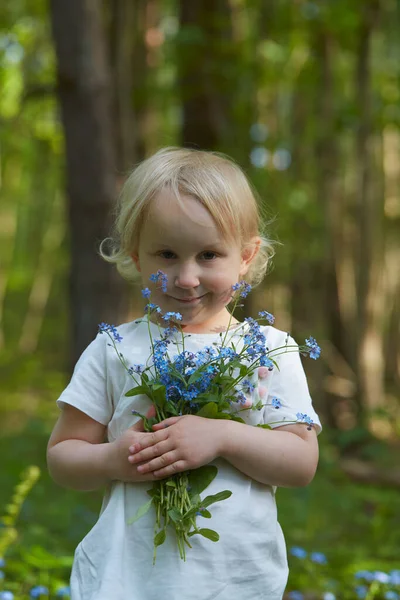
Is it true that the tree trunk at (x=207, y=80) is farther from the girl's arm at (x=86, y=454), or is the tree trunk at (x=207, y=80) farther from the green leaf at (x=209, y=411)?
the green leaf at (x=209, y=411)

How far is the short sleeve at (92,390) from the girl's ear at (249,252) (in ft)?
1.56

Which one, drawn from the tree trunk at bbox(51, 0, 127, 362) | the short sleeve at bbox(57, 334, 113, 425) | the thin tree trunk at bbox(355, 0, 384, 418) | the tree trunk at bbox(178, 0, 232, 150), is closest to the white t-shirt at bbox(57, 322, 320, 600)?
the short sleeve at bbox(57, 334, 113, 425)

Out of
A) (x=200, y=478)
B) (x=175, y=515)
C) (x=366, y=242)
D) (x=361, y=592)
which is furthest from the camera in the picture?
Answer: (x=366, y=242)

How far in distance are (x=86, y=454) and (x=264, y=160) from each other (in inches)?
258

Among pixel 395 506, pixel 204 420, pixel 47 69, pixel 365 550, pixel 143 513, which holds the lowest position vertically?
pixel 395 506

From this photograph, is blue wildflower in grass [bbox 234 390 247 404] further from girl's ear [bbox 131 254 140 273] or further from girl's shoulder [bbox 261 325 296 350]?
girl's ear [bbox 131 254 140 273]

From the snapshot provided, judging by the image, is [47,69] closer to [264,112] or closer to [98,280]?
[264,112]

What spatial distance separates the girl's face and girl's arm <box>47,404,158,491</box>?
1.22 feet

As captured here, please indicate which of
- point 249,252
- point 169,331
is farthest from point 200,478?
point 249,252

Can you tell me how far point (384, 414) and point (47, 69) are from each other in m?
5.63

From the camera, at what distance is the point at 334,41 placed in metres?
8.87

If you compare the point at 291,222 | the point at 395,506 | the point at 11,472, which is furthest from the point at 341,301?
the point at 11,472

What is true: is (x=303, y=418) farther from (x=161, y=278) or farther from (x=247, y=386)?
(x=161, y=278)

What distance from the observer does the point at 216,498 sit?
6.52 ft
